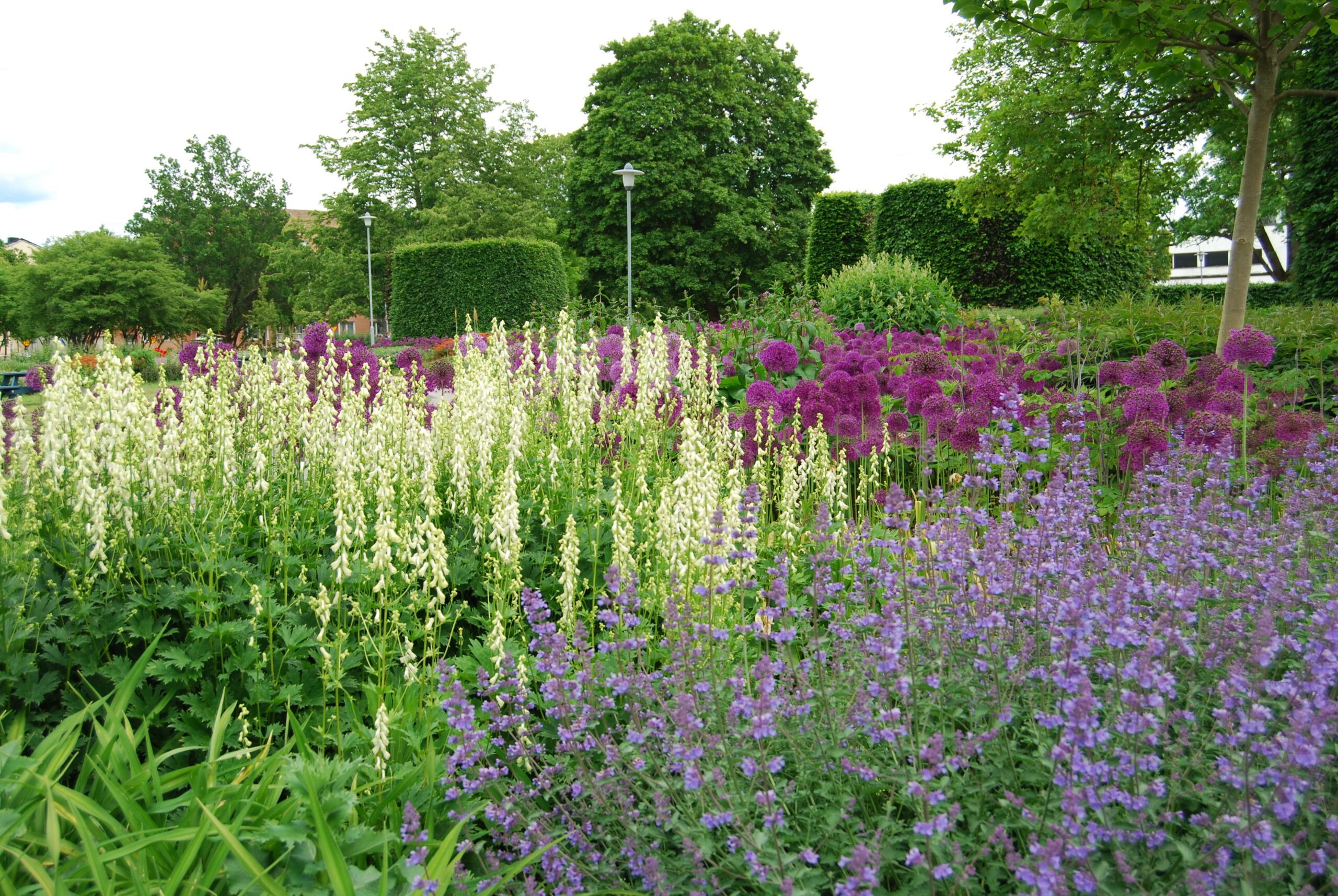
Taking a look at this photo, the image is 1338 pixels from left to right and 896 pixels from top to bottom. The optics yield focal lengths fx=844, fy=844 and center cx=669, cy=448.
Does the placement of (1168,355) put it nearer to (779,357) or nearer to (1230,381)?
(1230,381)

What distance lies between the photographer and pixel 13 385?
678 inches

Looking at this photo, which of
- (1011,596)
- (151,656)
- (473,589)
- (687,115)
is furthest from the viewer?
(687,115)

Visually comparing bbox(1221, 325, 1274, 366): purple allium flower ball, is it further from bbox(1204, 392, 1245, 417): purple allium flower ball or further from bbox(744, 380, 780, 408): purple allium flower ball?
bbox(744, 380, 780, 408): purple allium flower ball

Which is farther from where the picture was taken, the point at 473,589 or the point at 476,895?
→ the point at 473,589

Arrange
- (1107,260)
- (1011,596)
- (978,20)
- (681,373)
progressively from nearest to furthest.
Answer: (1011,596) → (681,373) → (978,20) → (1107,260)

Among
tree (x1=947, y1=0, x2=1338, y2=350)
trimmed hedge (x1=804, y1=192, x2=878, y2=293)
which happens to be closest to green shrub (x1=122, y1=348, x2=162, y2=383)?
trimmed hedge (x1=804, y1=192, x2=878, y2=293)

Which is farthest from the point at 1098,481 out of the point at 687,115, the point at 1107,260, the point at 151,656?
the point at 687,115

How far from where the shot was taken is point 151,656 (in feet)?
11.3

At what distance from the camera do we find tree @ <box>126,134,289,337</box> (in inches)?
2334

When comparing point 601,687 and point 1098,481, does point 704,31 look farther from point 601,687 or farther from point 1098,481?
point 601,687

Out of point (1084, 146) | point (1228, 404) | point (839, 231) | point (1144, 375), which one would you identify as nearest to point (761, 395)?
point (1144, 375)

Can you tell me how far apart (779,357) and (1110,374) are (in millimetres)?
2489

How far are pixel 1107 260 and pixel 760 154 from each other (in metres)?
16.1

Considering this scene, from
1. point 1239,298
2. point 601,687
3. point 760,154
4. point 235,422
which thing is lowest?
point 601,687
